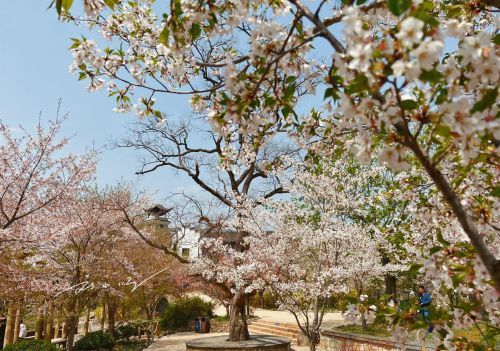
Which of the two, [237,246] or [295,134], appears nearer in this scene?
[295,134]

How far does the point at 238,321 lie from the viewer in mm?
12391

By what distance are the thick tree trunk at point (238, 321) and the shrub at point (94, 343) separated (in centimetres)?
437

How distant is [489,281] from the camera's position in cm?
174

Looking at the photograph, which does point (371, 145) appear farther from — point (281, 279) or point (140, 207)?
point (140, 207)

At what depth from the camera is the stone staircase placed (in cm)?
1550

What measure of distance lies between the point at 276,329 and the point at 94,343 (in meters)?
8.31

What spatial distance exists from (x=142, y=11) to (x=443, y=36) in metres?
3.33

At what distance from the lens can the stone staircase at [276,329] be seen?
15501 millimetres

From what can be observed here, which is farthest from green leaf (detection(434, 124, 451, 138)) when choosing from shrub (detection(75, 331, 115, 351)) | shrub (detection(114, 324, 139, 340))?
shrub (detection(114, 324, 139, 340))

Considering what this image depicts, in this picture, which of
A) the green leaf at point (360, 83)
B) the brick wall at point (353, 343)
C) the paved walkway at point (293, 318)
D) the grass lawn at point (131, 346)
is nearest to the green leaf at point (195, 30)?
the green leaf at point (360, 83)

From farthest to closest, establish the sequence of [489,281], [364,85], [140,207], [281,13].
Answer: [140,207] → [281,13] → [489,281] → [364,85]

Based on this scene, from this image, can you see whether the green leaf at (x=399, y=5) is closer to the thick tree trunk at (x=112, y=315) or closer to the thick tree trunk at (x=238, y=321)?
the thick tree trunk at (x=238, y=321)

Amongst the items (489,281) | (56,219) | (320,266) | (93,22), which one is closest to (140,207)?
(56,219)

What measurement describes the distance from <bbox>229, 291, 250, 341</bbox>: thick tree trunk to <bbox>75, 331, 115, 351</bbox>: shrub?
4.37m
